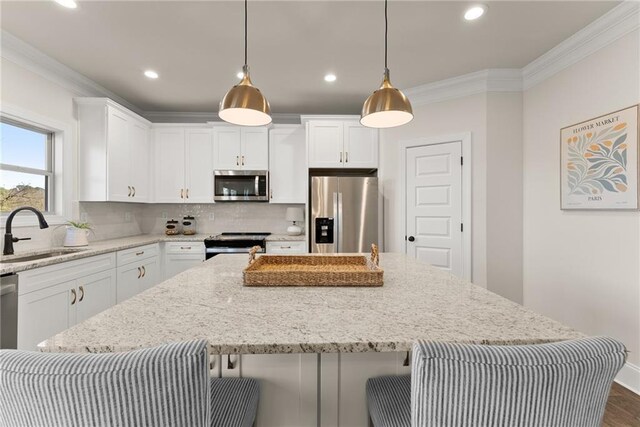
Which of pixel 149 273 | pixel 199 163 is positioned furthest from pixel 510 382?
pixel 199 163

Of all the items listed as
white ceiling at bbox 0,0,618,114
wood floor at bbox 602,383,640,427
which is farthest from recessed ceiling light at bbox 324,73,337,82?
wood floor at bbox 602,383,640,427

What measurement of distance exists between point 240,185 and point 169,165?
3.25 ft

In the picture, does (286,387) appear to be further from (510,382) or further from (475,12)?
(475,12)

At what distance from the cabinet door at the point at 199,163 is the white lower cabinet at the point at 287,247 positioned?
1.09 meters

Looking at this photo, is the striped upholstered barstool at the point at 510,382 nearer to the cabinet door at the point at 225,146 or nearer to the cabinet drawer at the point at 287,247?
the cabinet drawer at the point at 287,247

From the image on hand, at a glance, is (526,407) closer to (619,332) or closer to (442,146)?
(619,332)

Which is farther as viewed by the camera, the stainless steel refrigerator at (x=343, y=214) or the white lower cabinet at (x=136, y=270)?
the stainless steel refrigerator at (x=343, y=214)

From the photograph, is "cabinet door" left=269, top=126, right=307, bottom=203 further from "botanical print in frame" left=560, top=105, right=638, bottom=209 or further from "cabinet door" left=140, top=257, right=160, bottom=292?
"botanical print in frame" left=560, top=105, right=638, bottom=209

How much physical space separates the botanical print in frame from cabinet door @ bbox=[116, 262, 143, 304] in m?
4.10

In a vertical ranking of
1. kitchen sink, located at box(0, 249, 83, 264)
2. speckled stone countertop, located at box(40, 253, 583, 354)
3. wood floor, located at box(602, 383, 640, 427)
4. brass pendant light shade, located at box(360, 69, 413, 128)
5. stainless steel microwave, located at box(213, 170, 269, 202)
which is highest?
brass pendant light shade, located at box(360, 69, 413, 128)

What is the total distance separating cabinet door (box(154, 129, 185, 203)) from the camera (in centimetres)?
399

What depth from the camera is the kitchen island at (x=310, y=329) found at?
791 millimetres

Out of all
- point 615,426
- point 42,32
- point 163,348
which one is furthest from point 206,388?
point 42,32

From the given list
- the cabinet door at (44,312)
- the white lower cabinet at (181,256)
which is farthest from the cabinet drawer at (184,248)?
the cabinet door at (44,312)
